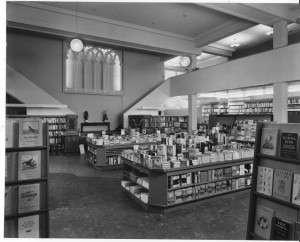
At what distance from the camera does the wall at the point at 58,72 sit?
11.2 meters

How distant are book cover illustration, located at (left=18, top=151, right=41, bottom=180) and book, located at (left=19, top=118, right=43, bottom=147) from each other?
0.46 feet

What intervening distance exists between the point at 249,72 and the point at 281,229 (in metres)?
8.07

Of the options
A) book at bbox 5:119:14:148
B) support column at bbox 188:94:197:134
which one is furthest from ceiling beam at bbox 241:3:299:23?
book at bbox 5:119:14:148

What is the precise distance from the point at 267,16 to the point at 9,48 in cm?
1179

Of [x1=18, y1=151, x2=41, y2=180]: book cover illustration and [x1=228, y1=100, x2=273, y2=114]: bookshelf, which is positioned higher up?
[x1=228, y1=100, x2=273, y2=114]: bookshelf

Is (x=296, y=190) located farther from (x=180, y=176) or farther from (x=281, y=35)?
(x=281, y=35)

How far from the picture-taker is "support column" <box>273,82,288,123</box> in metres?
8.05

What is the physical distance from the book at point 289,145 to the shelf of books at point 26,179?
10.1 ft

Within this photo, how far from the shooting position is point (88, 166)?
26.5ft

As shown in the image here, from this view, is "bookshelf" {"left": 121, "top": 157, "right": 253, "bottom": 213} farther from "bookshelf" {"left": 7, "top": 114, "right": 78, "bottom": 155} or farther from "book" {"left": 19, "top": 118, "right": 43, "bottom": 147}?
"bookshelf" {"left": 7, "top": 114, "right": 78, "bottom": 155}

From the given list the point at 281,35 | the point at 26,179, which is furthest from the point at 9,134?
the point at 281,35

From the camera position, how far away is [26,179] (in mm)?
3006

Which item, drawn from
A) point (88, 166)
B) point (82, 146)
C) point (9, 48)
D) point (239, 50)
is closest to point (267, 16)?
point (239, 50)
